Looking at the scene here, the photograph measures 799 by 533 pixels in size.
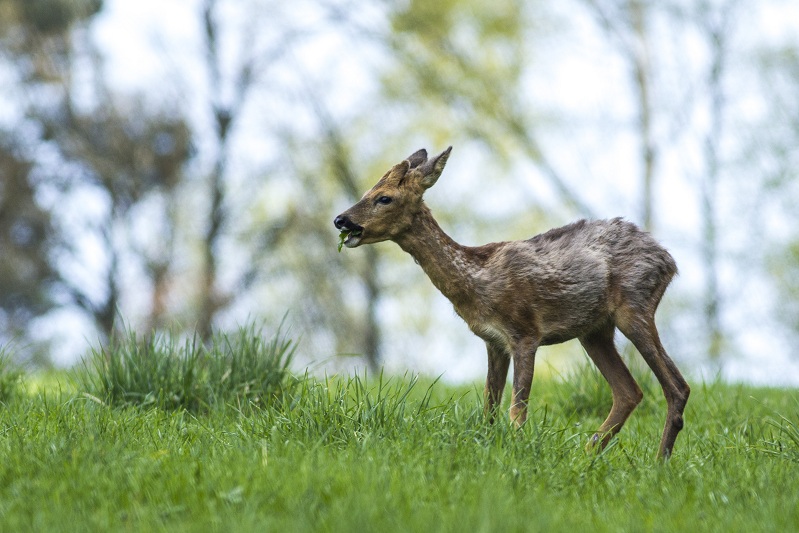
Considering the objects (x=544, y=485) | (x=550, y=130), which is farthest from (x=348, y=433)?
(x=550, y=130)

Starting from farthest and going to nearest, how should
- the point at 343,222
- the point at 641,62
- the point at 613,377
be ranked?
the point at 641,62, the point at 613,377, the point at 343,222

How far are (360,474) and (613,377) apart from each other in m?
3.02

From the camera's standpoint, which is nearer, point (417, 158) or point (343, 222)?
point (343, 222)

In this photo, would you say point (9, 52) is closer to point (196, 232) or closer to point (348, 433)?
point (196, 232)

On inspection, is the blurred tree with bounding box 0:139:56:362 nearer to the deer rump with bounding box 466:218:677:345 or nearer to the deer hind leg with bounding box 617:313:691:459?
the deer rump with bounding box 466:218:677:345

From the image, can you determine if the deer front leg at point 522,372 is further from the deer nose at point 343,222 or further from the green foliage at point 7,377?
the green foliage at point 7,377

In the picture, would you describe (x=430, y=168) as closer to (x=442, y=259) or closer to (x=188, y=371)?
(x=442, y=259)

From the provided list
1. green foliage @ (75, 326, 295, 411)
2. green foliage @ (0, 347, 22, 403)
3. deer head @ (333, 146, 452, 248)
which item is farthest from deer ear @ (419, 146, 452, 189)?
green foliage @ (0, 347, 22, 403)

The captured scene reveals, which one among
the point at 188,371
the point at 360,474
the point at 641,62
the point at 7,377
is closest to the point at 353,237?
the point at 188,371

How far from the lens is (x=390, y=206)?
6973 mm

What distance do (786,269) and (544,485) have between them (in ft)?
63.5

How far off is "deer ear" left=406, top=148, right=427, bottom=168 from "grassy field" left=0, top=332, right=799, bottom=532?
1931 mm

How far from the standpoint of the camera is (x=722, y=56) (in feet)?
74.1

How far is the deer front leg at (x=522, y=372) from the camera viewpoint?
6616mm
